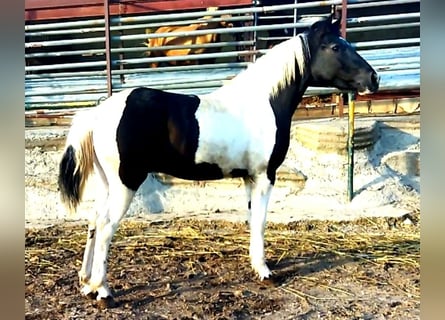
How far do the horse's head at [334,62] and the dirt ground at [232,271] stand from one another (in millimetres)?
1194

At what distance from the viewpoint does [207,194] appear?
185 inches

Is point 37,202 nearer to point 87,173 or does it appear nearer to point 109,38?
point 109,38

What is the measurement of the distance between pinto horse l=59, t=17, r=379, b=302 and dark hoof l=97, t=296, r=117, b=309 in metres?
0.01

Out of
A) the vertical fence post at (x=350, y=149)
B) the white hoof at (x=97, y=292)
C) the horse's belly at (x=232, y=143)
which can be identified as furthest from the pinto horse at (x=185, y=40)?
the white hoof at (x=97, y=292)

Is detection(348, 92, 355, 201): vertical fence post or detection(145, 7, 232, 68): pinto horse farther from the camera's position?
detection(145, 7, 232, 68): pinto horse

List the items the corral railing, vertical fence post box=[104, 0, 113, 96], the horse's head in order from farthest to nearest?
the corral railing → vertical fence post box=[104, 0, 113, 96] → the horse's head

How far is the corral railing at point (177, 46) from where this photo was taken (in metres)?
4.86

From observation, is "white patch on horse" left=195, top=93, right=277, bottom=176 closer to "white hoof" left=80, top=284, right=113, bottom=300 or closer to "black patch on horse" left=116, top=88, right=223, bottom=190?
"black patch on horse" left=116, top=88, right=223, bottom=190

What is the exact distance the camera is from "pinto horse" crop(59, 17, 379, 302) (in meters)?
2.67

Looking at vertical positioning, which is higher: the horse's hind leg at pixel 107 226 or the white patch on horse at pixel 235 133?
the white patch on horse at pixel 235 133

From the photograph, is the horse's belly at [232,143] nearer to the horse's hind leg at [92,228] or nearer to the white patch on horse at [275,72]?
the white patch on horse at [275,72]

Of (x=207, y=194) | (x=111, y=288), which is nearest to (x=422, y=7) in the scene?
(x=111, y=288)

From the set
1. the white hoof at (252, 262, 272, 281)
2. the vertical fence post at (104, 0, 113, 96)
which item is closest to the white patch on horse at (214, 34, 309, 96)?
the white hoof at (252, 262, 272, 281)
